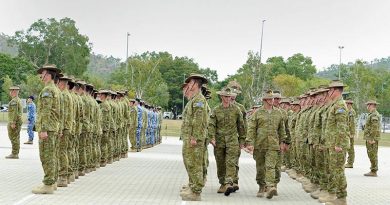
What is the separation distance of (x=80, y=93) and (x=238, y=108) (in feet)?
13.8

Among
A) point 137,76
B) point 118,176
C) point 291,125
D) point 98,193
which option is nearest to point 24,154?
point 118,176

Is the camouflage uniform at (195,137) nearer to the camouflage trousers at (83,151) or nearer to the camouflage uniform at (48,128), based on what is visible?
the camouflage uniform at (48,128)

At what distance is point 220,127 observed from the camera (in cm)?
1535

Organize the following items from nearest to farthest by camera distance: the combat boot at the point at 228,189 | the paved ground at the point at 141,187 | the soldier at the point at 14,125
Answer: the paved ground at the point at 141,187
the combat boot at the point at 228,189
the soldier at the point at 14,125

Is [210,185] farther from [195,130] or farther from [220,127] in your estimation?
[195,130]

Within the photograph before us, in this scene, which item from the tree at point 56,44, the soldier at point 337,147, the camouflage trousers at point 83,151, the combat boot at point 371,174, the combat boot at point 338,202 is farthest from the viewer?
the tree at point 56,44

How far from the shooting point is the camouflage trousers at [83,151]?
1786 centimetres

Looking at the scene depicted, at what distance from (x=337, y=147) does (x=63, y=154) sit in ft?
18.1

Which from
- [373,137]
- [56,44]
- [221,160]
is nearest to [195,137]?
[221,160]

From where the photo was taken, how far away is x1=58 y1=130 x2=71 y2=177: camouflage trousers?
15.3 meters

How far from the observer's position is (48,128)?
45.7ft

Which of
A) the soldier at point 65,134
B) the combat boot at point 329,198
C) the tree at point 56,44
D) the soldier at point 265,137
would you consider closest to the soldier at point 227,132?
the soldier at point 265,137

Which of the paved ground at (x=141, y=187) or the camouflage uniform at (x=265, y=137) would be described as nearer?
the paved ground at (x=141, y=187)

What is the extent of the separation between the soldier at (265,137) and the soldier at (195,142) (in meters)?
1.32
